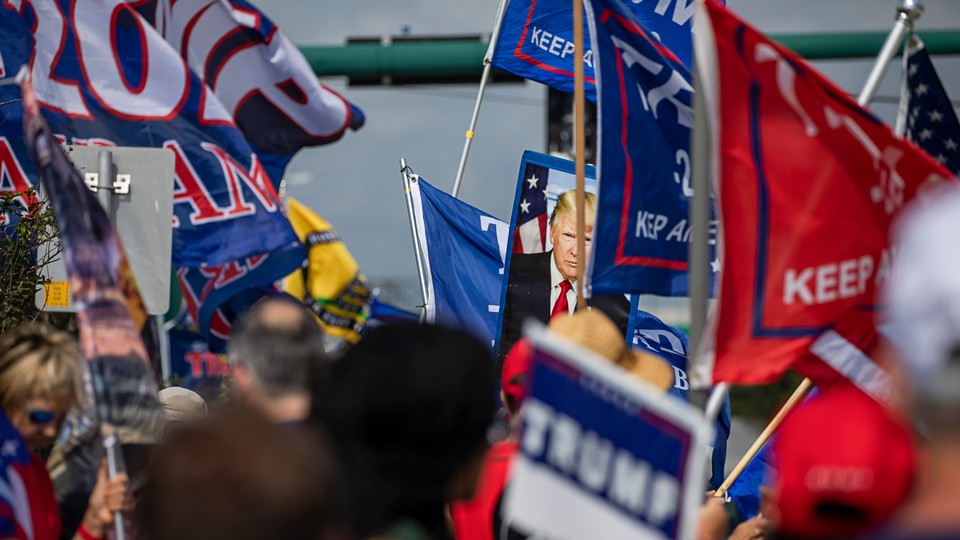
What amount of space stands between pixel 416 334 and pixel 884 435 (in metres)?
0.93

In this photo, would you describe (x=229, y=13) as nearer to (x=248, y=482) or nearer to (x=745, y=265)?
(x=745, y=265)

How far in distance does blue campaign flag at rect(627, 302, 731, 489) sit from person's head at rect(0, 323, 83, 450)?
3.56m

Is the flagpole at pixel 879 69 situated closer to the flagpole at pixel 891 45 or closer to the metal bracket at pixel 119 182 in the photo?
the flagpole at pixel 891 45

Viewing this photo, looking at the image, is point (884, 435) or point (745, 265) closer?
point (884, 435)

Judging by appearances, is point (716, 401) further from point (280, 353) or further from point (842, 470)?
point (842, 470)

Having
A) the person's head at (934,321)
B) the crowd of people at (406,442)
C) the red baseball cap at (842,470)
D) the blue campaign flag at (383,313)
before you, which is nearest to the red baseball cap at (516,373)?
the crowd of people at (406,442)

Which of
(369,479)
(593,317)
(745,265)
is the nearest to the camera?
(369,479)

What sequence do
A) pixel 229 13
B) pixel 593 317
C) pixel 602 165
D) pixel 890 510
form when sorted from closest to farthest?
pixel 890 510 → pixel 593 317 → pixel 602 165 → pixel 229 13

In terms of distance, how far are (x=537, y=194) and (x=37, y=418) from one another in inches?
157

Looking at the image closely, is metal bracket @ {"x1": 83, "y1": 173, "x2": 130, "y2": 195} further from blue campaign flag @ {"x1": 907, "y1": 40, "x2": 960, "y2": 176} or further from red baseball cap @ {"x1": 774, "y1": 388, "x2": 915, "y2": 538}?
red baseball cap @ {"x1": 774, "y1": 388, "x2": 915, "y2": 538}

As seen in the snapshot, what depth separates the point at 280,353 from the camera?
3.03 m

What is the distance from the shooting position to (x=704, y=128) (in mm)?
3762

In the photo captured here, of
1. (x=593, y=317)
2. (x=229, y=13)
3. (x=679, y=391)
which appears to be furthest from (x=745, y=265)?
(x=229, y=13)

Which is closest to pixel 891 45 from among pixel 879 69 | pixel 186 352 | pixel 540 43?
pixel 879 69
